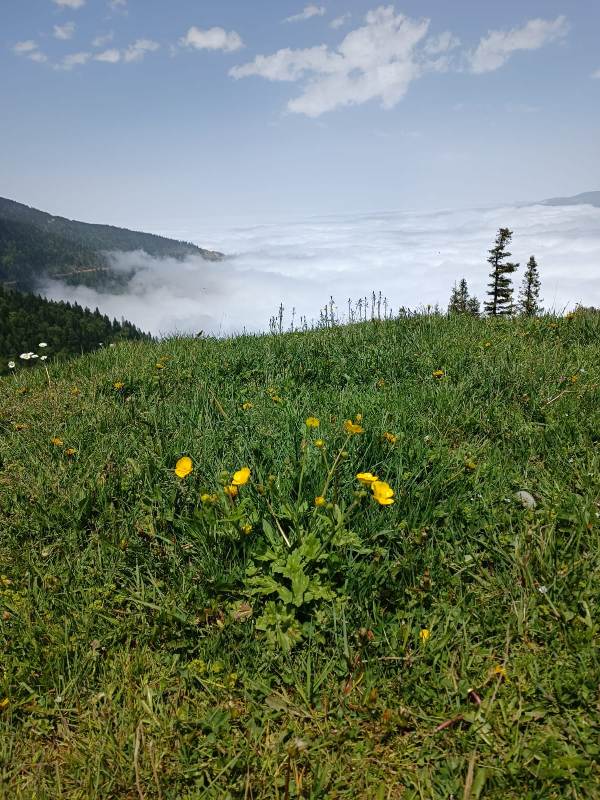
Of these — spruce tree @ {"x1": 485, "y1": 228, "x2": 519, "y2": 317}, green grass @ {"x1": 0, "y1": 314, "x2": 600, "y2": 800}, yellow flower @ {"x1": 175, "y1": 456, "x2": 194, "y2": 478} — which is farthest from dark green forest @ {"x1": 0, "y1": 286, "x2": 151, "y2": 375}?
yellow flower @ {"x1": 175, "y1": 456, "x2": 194, "y2": 478}

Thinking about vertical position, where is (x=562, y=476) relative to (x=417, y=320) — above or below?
below

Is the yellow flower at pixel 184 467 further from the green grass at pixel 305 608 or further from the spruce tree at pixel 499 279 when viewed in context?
the spruce tree at pixel 499 279

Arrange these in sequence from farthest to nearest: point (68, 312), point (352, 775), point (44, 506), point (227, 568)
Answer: point (68, 312)
point (44, 506)
point (227, 568)
point (352, 775)

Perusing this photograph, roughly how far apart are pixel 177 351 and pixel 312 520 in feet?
14.3

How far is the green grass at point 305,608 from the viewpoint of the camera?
6.88ft

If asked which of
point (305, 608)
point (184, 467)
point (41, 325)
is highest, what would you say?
point (184, 467)

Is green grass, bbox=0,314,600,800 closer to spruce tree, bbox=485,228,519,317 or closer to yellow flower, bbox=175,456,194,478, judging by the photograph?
yellow flower, bbox=175,456,194,478

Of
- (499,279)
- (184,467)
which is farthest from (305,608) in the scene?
(499,279)

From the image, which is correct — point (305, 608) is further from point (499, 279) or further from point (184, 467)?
point (499, 279)

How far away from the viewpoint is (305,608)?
2660mm

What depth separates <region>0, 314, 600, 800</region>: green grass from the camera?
2.10m

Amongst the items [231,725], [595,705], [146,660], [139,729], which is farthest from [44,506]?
[595,705]

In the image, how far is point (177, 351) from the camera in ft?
21.9

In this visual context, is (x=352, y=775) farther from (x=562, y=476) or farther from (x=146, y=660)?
(x=562, y=476)
